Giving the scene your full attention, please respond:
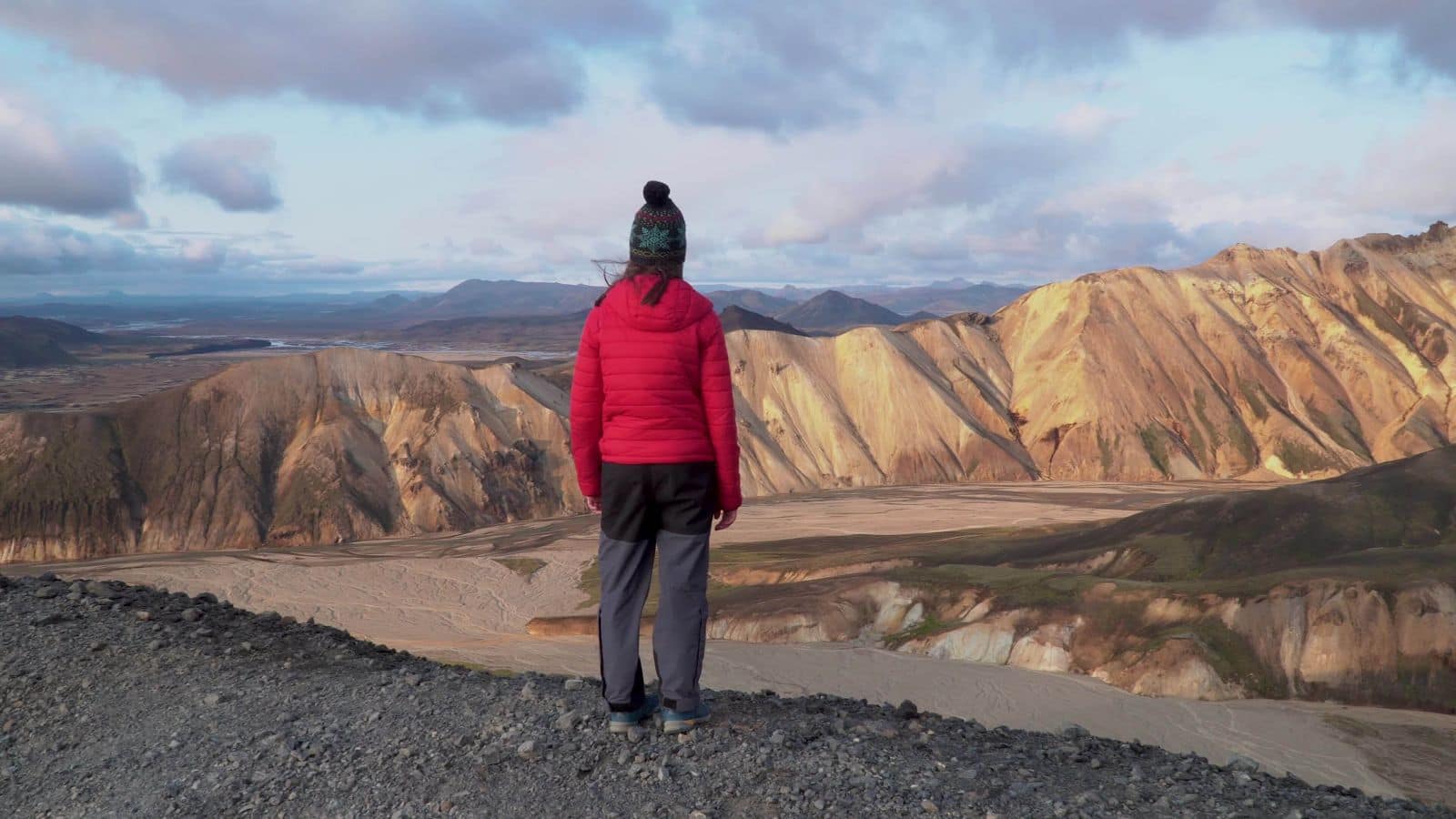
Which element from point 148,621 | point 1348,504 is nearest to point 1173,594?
point 1348,504

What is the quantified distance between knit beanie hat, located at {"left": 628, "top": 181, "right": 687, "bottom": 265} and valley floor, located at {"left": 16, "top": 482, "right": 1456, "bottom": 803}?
2464 centimetres

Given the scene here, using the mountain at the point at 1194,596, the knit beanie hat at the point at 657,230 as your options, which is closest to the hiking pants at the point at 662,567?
the knit beanie hat at the point at 657,230

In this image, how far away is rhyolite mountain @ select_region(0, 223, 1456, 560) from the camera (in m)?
70.4

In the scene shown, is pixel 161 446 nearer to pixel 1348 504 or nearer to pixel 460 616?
pixel 460 616

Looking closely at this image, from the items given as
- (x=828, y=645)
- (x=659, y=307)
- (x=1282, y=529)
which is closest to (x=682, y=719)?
(x=659, y=307)

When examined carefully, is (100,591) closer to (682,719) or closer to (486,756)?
(486,756)

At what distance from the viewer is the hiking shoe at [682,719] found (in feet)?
22.5

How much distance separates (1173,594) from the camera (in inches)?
1351

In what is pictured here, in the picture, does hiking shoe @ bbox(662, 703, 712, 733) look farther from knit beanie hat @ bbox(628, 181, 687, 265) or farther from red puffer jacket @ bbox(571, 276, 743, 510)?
knit beanie hat @ bbox(628, 181, 687, 265)

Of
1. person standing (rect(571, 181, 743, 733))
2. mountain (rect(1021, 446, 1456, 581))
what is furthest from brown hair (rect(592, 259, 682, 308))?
mountain (rect(1021, 446, 1456, 581))

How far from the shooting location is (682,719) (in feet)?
22.6

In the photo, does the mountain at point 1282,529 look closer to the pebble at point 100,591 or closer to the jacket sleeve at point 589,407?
the jacket sleeve at point 589,407

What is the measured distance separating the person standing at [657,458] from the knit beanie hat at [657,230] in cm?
2

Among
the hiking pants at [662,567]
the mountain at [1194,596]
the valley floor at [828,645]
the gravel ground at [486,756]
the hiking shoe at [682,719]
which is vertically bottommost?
the valley floor at [828,645]
